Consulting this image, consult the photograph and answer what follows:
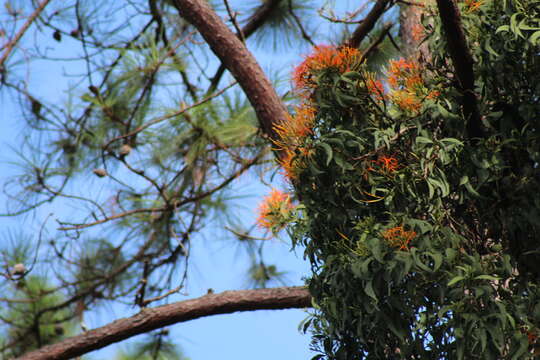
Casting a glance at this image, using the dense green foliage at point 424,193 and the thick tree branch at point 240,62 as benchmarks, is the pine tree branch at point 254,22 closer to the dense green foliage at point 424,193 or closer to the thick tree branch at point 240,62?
the thick tree branch at point 240,62

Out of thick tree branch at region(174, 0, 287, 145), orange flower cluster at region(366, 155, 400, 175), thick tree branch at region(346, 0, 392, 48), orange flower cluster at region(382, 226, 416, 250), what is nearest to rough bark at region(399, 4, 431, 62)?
thick tree branch at region(346, 0, 392, 48)

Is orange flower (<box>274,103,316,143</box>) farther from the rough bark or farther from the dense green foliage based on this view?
the rough bark

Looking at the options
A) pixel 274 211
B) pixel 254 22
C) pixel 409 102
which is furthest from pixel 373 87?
pixel 254 22

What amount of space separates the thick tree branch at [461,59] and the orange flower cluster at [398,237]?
10.3 inches

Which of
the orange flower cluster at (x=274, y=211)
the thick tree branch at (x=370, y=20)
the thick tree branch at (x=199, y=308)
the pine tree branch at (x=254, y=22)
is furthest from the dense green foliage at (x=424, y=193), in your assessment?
the pine tree branch at (x=254, y=22)

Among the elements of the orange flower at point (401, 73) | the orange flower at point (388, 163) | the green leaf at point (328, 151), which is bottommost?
the orange flower at point (388, 163)

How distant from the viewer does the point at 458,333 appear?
46.6 inches

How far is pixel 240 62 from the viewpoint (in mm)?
2164

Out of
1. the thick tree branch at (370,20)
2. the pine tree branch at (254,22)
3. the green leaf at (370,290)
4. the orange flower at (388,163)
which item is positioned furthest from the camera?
the pine tree branch at (254,22)

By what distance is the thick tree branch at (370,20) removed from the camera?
226 cm

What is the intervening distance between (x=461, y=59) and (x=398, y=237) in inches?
14.4

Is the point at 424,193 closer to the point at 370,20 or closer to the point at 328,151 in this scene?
the point at 328,151

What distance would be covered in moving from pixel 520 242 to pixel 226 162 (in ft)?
4.73

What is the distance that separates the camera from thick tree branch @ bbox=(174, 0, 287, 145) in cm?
212
